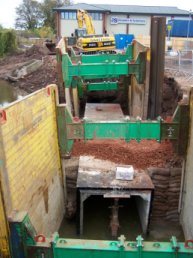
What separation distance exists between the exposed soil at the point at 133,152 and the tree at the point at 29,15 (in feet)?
187

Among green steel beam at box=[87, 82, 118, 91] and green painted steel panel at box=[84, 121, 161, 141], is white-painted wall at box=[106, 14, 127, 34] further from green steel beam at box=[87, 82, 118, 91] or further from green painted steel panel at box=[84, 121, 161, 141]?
green painted steel panel at box=[84, 121, 161, 141]

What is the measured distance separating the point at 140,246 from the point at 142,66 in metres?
8.04

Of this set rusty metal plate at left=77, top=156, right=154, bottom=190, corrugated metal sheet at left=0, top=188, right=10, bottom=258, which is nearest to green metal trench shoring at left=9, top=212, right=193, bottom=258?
corrugated metal sheet at left=0, top=188, right=10, bottom=258

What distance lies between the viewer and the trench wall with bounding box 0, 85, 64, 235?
5.02 m

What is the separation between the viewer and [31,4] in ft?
199

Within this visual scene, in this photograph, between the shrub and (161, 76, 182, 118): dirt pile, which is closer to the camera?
(161, 76, 182, 118): dirt pile

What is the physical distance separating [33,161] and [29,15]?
6285 cm

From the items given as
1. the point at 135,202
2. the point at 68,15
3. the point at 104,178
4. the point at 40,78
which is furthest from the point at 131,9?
the point at 104,178

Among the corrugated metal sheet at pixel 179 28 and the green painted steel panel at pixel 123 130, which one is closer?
the green painted steel panel at pixel 123 130

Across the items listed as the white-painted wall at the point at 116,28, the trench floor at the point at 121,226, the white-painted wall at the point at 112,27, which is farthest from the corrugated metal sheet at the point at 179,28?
the trench floor at the point at 121,226

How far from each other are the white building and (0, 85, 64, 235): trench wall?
34.6 metres

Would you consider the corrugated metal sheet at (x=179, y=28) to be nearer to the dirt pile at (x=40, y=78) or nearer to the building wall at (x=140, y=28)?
the building wall at (x=140, y=28)

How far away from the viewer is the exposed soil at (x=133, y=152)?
825cm

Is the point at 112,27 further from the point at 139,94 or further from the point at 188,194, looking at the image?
the point at 188,194
